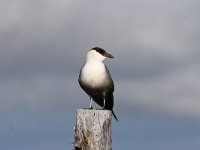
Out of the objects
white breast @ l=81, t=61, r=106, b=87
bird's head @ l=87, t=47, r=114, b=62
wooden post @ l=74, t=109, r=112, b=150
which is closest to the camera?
wooden post @ l=74, t=109, r=112, b=150

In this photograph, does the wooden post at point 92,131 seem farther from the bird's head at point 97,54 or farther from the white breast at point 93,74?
the bird's head at point 97,54

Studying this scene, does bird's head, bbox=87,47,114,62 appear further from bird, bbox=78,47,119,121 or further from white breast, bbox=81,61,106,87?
white breast, bbox=81,61,106,87

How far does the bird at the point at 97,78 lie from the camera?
578 inches

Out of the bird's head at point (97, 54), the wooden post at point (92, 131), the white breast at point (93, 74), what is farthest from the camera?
the bird's head at point (97, 54)

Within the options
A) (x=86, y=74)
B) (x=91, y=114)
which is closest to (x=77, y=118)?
(x=91, y=114)

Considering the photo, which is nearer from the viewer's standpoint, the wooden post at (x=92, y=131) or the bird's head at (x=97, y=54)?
the wooden post at (x=92, y=131)

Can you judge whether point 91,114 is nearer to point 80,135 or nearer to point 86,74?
point 80,135

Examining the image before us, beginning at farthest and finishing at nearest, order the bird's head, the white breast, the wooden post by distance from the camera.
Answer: the bird's head → the white breast → the wooden post

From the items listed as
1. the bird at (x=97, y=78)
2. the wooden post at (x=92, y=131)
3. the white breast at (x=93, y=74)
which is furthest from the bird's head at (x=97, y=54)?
the wooden post at (x=92, y=131)

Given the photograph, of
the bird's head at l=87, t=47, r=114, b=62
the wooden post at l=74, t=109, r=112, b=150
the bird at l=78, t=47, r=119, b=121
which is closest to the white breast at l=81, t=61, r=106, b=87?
the bird at l=78, t=47, r=119, b=121

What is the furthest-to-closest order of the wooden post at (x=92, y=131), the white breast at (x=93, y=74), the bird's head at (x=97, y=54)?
the bird's head at (x=97, y=54), the white breast at (x=93, y=74), the wooden post at (x=92, y=131)

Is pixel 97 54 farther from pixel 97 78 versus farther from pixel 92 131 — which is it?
pixel 92 131

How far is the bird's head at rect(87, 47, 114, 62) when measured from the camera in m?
15.1

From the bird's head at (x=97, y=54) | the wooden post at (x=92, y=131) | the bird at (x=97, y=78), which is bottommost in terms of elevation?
the wooden post at (x=92, y=131)
